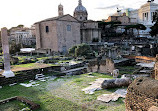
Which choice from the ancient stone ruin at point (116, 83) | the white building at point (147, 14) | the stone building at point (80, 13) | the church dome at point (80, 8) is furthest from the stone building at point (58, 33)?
the ancient stone ruin at point (116, 83)

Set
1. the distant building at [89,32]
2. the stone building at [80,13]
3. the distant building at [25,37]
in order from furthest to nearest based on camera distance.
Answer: the distant building at [25,37] < the stone building at [80,13] < the distant building at [89,32]

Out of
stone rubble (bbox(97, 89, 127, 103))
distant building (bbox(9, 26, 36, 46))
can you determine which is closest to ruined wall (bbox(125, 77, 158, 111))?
stone rubble (bbox(97, 89, 127, 103))

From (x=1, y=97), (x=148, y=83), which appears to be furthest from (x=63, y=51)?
(x=148, y=83)

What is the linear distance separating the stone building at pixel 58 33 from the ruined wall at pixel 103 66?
61.8 ft

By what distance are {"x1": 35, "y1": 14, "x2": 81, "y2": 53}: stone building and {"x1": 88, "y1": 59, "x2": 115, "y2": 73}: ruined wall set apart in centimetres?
1884

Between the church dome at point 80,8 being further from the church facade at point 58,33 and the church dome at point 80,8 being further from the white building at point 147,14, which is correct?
the white building at point 147,14

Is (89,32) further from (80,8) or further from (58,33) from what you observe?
(80,8)

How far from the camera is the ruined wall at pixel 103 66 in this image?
526 inches

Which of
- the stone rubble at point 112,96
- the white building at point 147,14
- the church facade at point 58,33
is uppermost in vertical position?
the white building at point 147,14

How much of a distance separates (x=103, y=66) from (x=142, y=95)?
9.64 m

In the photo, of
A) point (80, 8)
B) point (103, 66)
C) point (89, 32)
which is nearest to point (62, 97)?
point (103, 66)

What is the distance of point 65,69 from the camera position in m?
16.5

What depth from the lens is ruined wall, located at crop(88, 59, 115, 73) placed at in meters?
13.4

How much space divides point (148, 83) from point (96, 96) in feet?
13.5
